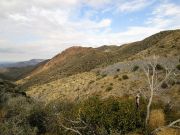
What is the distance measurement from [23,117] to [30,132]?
1.89 m

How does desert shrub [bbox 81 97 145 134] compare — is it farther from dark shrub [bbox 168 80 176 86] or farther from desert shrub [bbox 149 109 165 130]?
dark shrub [bbox 168 80 176 86]

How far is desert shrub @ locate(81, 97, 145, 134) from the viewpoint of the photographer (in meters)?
16.6

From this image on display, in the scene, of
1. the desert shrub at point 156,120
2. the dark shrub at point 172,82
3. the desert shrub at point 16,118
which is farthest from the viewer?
the dark shrub at point 172,82

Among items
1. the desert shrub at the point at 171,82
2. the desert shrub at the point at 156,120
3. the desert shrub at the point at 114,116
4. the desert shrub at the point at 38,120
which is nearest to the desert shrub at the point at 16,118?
the desert shrub at the point at 38,120

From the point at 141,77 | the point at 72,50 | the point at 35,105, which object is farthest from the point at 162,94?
the point at 72,50

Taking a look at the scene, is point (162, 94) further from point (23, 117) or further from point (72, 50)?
point (72, 50)

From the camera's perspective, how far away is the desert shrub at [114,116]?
54.3 ft

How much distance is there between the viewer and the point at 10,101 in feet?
74.6

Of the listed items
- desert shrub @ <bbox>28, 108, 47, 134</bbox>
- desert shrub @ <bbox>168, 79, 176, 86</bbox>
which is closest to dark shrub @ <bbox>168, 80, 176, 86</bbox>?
desert shrub @ <bbox>168, 79, 176, 86</bbox>

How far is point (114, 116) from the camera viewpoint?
17.0 metres

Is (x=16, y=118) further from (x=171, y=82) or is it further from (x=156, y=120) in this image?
(x=171, y=82)

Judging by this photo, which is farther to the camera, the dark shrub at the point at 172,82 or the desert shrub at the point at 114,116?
the dark shrub at the point at 172,82

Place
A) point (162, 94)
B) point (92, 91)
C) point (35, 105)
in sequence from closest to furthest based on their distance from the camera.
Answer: point (35, 105), point (162, 94), point (92, 91)

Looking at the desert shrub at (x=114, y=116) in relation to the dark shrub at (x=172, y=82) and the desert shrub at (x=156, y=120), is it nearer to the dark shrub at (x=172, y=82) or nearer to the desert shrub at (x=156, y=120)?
the desert shrub at (x=156, y=120)
